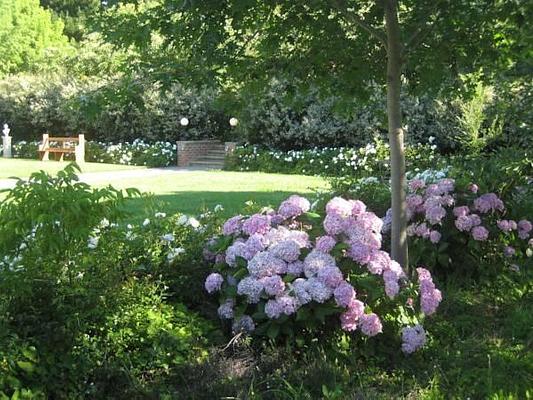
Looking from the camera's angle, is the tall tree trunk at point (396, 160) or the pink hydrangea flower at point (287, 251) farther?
the tall tree trunk at point (396, 160)

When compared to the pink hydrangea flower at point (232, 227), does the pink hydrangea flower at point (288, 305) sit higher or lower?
lower

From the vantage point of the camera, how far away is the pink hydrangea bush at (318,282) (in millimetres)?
3336

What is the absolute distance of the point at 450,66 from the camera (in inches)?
183

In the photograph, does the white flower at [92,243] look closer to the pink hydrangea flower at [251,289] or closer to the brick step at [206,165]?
the pink hydrangea flower at [251,289]

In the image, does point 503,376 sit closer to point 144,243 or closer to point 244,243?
point 244,243

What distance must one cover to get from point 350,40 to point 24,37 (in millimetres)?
35846

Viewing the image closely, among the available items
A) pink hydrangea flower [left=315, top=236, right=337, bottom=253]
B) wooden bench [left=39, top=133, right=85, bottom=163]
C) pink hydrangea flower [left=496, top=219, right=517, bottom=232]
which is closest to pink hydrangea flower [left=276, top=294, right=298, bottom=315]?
pink hydrangea flower [left=315, top=236, right=337, bottom=253]

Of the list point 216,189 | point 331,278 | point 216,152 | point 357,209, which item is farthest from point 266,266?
point 216,152

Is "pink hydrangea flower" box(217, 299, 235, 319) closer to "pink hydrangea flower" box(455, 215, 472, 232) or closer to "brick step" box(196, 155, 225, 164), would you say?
"pink hydrangea flower" box(455, 215, 472, 232)

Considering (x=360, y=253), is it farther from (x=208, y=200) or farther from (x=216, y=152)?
(x=216, y=152)

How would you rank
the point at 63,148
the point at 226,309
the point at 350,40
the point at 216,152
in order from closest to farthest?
the point at 226,309 < the point at 350,40 < the point at 216,152 < the point at 63,148

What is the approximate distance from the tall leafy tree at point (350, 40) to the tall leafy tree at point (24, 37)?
31.0 metres

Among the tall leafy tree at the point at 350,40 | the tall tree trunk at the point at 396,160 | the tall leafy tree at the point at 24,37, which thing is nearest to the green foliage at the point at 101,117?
the tall leafy tree at the point at 24,37

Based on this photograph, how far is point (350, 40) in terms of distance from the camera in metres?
4.50
